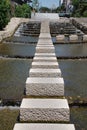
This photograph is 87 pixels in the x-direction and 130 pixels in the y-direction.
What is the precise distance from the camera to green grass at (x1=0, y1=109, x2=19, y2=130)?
720 centimetres

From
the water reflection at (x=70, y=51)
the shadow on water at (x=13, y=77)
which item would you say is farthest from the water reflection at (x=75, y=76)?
the water reflection at (x=70, y=51)

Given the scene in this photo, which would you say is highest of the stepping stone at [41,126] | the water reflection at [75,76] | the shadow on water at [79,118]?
the stepping stone at [41,126]

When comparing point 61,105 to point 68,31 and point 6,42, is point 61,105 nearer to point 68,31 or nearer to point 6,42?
point 6,42

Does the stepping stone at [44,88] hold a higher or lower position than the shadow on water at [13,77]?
higher

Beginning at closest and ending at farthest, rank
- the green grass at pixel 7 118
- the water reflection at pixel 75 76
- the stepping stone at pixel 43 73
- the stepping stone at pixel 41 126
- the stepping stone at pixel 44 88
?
the stepping stone at pixel 41 126
the green grass at pixel 7 118
the stepping stone at pixel 44 88
the stepping stone at pixel 43 73
the water reflection at pixel 75 76

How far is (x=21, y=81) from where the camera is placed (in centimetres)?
1136

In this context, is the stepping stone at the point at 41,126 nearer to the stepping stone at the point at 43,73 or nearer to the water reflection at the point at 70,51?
the stepping stone at the point at 43,73

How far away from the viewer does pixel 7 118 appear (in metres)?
7.70

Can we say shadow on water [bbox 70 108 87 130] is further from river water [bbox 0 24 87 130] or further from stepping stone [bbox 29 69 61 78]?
stepping stone [bbox 29 69 61 78]

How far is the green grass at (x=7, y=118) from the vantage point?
7.20 meters

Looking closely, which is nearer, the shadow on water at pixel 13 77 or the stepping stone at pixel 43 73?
the stepping stone at pixel 43 73

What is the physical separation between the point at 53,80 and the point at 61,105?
4.30ft

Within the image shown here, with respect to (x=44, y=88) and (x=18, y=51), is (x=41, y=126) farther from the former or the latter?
(x=18, y=51)

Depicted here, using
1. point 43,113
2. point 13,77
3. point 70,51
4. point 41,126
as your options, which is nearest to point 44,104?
point 43,113
